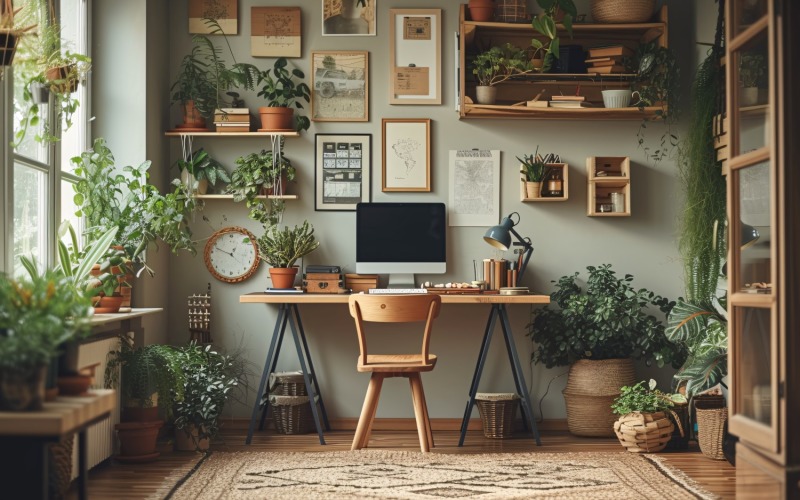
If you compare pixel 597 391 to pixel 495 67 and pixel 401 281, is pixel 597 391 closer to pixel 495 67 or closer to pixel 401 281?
pixel 401 281

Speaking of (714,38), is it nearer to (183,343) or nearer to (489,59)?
(489,59)

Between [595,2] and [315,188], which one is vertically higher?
[595,2]

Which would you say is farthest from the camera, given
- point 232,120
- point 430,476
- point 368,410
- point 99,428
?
point 232,120

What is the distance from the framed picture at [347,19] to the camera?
5.52 m

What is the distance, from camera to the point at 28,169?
13.3ft

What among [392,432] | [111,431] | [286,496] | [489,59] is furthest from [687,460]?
[111,431]

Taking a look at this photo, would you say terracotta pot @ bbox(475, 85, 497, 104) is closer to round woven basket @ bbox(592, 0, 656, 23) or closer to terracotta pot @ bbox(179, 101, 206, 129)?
round woven basket @ bbox(592, 0, 656, 23)

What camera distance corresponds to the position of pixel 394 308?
445 cm

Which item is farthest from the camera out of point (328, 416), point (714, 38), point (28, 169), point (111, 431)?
point (328, 416)

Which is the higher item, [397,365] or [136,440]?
[397,365]

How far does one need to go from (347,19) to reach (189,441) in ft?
8.73

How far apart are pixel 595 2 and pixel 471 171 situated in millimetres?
1248

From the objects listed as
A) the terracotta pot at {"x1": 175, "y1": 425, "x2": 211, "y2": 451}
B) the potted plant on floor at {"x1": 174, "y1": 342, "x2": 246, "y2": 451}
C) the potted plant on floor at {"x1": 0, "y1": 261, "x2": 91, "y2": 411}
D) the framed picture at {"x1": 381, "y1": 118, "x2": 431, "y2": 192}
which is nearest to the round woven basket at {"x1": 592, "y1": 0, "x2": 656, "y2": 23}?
the framed picture at {"x1": 381, "y1": 118, "x2": 431, "y2": 192}

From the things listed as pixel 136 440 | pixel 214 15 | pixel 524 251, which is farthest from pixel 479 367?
pixel 214 15
